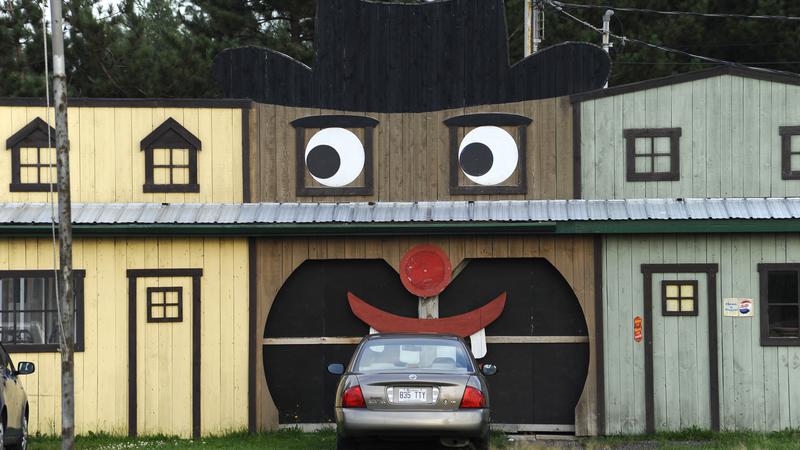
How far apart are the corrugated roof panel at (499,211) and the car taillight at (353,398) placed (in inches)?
189

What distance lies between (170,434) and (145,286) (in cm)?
209

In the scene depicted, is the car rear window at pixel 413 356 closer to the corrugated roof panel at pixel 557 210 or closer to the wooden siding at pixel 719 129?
the corrugated roof panel at pixel 557 210

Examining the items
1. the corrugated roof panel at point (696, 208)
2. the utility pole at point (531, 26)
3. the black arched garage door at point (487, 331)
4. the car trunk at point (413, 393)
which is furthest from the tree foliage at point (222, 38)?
the car trunk at point (413, 393)

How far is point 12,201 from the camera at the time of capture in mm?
18266

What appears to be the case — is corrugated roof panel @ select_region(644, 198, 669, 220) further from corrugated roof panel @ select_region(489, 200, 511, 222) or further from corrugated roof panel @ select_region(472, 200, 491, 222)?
corrugated roof panel @ select_region(472, 200, 491, 222)

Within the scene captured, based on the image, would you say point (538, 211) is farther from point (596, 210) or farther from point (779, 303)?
point (779, 303)

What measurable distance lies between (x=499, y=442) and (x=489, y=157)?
410 centimetres

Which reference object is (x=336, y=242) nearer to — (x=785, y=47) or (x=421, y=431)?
(x=421, y=431)

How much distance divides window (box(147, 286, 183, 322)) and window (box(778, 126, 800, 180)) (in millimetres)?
8622

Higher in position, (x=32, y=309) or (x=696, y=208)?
(x=696, y=208)

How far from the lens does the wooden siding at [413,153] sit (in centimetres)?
1856

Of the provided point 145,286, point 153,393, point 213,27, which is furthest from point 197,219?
point 213,27

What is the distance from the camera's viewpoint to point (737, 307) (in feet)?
59.3

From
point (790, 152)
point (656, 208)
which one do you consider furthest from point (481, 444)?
point (790, 152)
